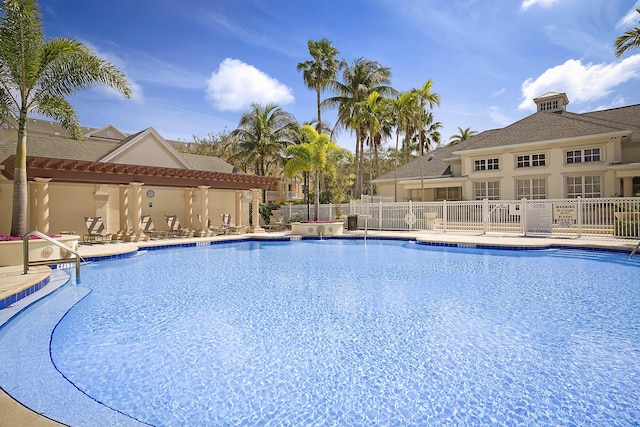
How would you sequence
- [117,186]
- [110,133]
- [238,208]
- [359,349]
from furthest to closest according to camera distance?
[110,133], [238,208], [117,186], [359,349]

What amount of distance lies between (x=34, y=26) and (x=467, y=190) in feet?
81.9

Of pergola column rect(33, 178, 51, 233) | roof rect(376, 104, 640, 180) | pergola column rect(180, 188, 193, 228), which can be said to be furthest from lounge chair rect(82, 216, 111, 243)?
roof rect(376, 104, 640, 180)

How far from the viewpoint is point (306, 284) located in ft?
27.5

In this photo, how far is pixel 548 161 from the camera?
22812 millimetres

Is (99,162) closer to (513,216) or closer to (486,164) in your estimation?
(513,216)

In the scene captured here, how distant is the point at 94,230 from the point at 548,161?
2598 centimetres

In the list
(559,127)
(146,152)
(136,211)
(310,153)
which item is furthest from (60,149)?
(559,127)

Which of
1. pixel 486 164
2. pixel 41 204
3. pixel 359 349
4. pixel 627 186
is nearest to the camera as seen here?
pixel 359 349

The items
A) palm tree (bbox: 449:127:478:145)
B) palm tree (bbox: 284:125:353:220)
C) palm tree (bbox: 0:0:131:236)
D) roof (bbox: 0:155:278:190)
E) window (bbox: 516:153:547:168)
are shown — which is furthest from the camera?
palm tree (bbox: 449:127:478:145)

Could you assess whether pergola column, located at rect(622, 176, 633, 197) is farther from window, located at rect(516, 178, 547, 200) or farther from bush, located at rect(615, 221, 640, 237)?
bush, located at rect(615, 221, 640, 237)

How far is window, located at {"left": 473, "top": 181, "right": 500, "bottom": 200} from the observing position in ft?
82.2

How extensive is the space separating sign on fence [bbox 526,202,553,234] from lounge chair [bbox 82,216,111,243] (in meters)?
19.3

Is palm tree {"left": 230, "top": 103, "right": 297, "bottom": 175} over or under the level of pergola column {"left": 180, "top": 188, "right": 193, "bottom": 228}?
over

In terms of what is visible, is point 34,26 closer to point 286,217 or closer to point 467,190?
point 286,217
